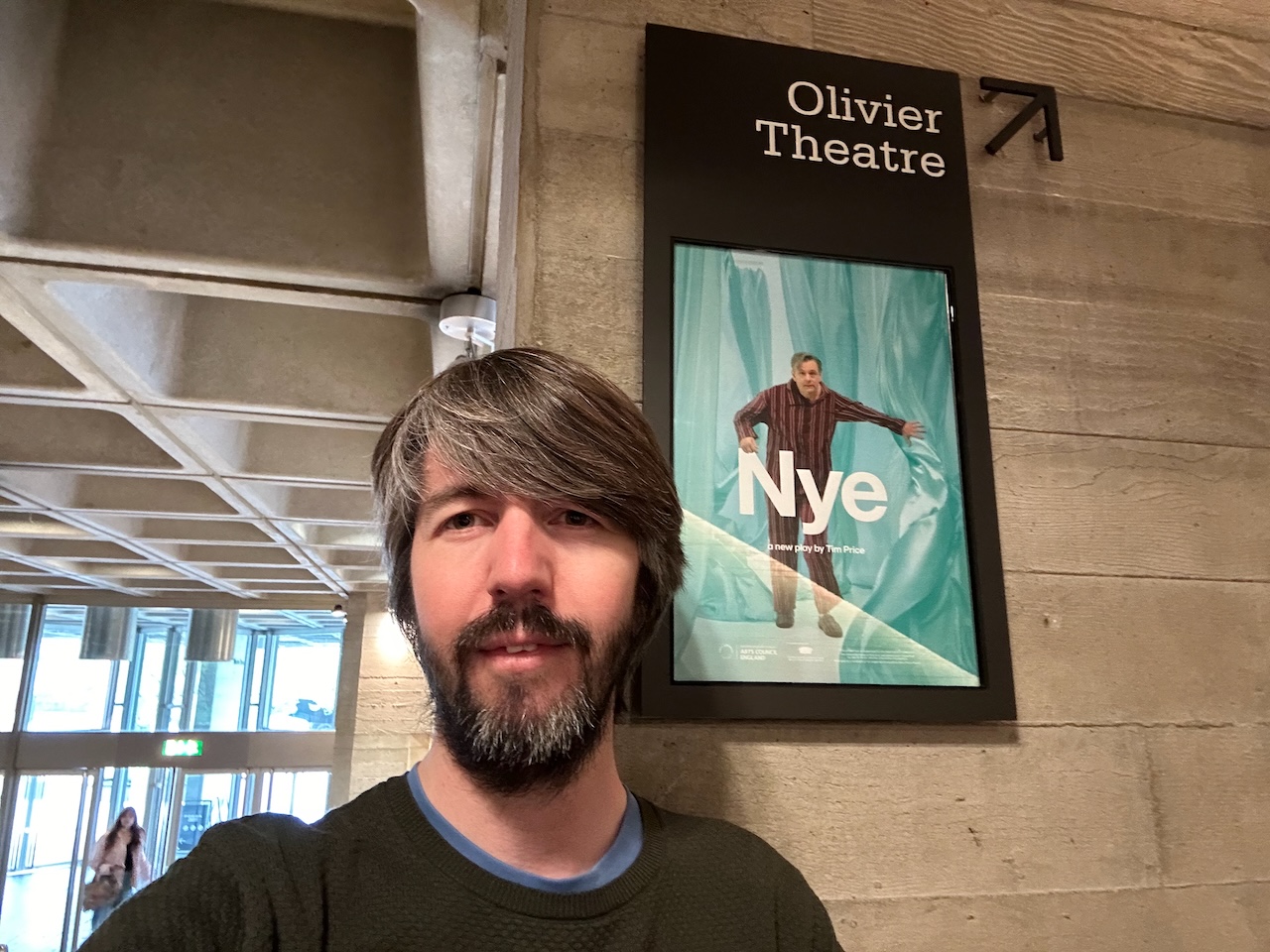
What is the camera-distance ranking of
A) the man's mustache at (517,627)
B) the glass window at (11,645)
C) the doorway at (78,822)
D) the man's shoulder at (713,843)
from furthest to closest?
the doorway at (78,822) < the glass window at (11,645) < the man's shoulder at (713,843) < the man's mustache at (517,627)

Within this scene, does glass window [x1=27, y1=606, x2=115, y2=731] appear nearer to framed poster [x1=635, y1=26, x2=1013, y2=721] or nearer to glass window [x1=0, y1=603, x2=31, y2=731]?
glass window [x1=0, y1=603, x2=31, y2=731]

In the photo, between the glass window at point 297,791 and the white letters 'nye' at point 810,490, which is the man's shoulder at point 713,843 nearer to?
the white letters 'nye' at point 810,490

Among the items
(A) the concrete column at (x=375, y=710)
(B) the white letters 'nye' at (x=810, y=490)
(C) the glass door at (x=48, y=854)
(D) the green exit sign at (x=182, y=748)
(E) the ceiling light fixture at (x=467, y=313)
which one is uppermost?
(E) the ceiling light fixture at (x=467, y=313)

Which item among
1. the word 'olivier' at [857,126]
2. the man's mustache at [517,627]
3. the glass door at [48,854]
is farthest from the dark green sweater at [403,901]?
the glass door at [48,854]

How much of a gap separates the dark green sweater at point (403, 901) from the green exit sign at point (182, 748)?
39.9ft

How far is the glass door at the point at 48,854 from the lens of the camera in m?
10.4

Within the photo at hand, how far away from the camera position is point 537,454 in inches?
35.2

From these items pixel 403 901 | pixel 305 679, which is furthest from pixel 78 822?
pixel 403 901

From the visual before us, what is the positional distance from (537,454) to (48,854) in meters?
13.2

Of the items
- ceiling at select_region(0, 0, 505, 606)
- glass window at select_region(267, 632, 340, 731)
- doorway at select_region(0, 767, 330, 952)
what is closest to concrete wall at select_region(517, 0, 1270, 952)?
ceiling at select_region(0, 0, 505, 606)

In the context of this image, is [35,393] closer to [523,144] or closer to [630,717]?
[523,144]

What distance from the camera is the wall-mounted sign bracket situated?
1488 mm

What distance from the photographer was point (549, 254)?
1281 mm

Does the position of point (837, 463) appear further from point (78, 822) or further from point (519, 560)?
point (78, 822)
